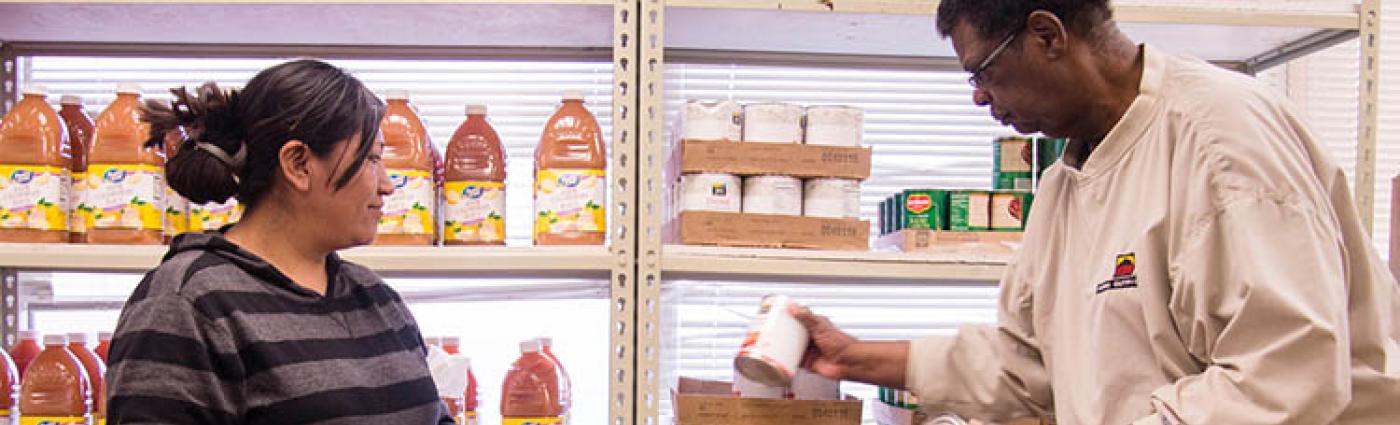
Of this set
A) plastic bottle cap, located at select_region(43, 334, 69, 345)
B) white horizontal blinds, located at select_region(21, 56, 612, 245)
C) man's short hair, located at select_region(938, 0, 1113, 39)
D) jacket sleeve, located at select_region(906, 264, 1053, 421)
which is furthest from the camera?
white horizontal blinds, located at select_region(21, 56, 612, 245)

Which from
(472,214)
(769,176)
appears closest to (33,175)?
(472,214)

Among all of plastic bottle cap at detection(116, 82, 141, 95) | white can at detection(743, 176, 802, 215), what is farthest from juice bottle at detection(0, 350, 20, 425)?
white can at detection(743, 176, 802, 215)

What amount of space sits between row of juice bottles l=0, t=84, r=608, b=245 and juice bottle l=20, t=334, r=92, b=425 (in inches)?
8.7

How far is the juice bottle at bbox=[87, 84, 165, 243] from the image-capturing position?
2004 millimetres

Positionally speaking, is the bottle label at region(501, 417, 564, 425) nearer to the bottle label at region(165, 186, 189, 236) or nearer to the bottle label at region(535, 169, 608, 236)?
the bottle label at region(535, 169, 608, 236)

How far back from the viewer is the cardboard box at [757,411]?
1973 millimetres

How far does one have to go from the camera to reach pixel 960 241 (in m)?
2.07

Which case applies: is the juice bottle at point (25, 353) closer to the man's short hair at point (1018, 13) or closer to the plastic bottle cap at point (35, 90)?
the plastic bottle cap at point (35, 90)

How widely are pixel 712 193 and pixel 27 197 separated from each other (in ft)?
4.01

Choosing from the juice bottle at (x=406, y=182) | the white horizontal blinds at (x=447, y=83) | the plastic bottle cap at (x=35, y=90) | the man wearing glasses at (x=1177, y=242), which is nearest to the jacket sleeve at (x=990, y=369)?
the man wearing glasses at (x=1177, y=242)

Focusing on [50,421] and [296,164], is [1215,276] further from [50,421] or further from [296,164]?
[50,421]

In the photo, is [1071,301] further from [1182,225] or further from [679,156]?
[679,156]

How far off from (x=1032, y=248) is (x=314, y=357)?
3.34ft

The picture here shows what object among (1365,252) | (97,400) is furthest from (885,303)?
(97,400)
